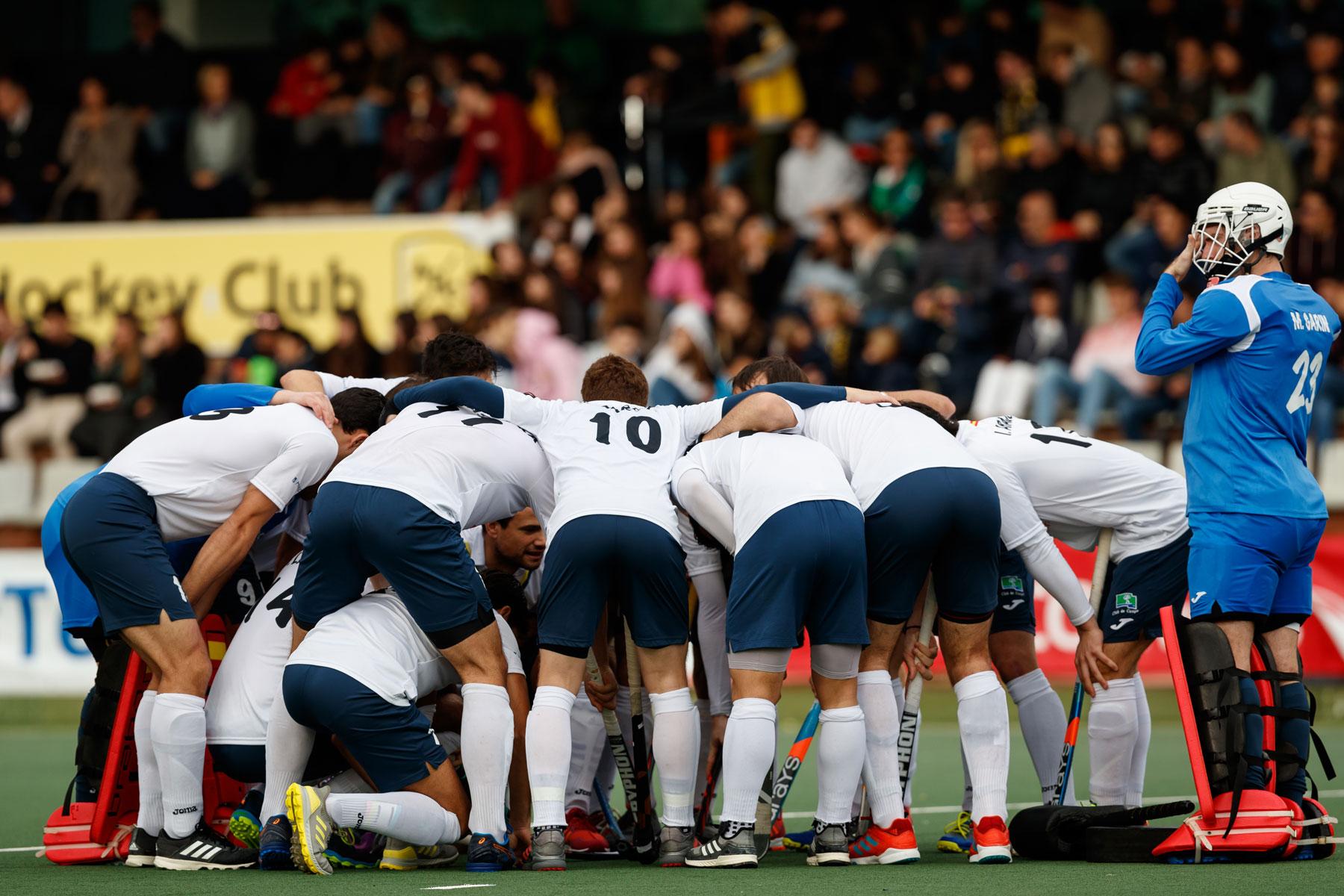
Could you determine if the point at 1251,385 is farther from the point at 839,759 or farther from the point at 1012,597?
the point at 839,759

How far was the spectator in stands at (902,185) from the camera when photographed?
16469 mm

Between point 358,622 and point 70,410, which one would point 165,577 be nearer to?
point 358,622

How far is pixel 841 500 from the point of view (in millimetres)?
6719

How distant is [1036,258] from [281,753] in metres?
9.53

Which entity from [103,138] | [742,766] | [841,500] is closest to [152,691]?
[742,766]

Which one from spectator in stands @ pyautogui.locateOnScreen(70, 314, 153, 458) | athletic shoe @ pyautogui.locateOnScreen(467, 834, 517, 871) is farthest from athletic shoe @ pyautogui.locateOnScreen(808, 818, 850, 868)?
spectator in stands @ pyautogui.locateOnScreen(70, 314, 153, 458)

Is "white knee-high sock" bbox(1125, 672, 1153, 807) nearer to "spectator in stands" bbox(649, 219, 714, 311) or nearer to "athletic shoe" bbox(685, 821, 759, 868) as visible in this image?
"athletic shoe" bbox(685, 821, 759, 868)

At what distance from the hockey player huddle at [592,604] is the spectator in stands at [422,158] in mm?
10801

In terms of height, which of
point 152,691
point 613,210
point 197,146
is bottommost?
point 152,691

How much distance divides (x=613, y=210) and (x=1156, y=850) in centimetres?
1086

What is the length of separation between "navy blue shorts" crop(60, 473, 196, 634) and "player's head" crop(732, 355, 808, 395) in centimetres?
242

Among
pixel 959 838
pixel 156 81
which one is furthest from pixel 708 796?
pixel 156 81

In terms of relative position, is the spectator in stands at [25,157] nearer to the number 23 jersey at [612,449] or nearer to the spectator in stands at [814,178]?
the spectator in stands at [814,178]

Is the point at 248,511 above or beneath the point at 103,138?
beneath
